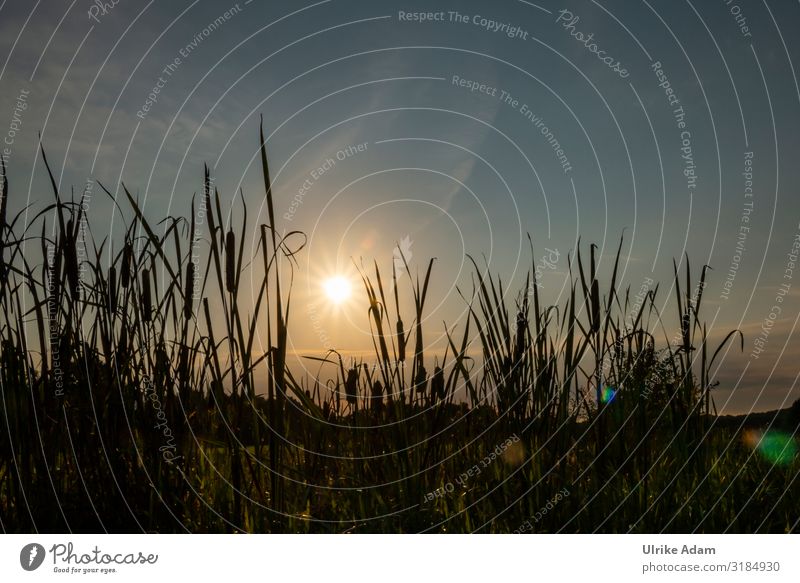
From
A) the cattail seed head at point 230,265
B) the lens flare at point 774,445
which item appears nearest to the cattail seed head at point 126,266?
the cattail seed head at point 230,265

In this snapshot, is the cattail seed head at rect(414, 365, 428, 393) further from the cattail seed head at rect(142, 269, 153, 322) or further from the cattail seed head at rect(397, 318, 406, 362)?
the cattail seed head at rect(142, 269, 153, 322)

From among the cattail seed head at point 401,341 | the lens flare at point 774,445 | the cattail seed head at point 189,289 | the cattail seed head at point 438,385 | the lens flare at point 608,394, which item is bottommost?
the lens flare at point 774,445

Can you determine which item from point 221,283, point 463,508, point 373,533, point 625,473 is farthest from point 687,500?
point 221,283

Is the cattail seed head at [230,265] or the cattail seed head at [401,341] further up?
the cattail seed head at [230,265]

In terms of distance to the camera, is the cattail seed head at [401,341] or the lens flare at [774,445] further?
the lens flare at [774,445]

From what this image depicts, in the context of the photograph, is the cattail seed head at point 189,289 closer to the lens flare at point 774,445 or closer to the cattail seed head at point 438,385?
the cattail seed head at point 438,385

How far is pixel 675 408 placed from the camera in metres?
2.33

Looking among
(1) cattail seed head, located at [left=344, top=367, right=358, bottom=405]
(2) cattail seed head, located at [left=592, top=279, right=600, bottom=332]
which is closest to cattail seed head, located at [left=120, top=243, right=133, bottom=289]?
(1) cattail seed head, located at [left=344, top=367, right=358, bottom=405]
